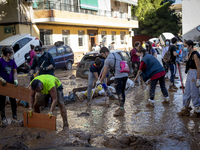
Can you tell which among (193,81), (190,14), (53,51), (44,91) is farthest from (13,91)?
(190,14)

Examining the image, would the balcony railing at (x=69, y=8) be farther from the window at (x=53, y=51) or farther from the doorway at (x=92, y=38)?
the window at (x=53, y=51)

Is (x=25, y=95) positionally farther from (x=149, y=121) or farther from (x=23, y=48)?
(x=23, y=48)

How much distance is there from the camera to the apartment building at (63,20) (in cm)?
2048

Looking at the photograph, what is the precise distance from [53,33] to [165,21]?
23.7 m

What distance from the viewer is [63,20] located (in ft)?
72.4

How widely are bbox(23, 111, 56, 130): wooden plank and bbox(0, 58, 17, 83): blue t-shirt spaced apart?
3.92 ft

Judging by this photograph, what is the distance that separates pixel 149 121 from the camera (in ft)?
18.1

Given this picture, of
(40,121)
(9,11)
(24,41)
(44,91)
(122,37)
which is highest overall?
(9,11)

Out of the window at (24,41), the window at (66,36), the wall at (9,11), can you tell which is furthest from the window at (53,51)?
the window at (66,36)

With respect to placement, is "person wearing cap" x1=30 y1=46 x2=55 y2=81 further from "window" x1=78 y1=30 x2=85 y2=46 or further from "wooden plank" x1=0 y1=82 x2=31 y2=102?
"window" x1=78 y1=30 x2=85 y2=46

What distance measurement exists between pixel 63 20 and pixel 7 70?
56.3ft

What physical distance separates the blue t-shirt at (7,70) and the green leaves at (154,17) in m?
36.4

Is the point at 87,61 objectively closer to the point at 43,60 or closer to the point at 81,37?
the point at 43,60

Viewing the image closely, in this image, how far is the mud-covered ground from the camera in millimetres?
4195
